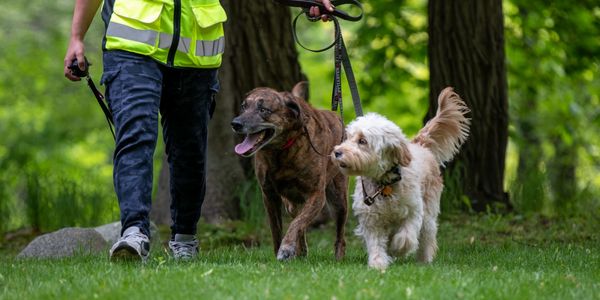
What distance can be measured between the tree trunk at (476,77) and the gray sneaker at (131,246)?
6012 mm

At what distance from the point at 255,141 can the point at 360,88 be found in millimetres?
8467

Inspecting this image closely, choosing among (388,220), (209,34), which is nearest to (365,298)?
(388,220)

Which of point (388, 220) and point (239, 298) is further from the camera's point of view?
point (388, 220)

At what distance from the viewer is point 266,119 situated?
22.8ft

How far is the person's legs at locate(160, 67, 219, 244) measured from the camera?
6.41 metres

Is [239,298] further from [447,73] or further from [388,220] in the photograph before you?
[447,73]

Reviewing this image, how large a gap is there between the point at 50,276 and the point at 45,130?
1855cm

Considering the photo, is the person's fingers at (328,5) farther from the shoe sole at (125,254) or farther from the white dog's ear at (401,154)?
the shoe sole at (125,254)

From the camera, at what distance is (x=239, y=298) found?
15.2ft

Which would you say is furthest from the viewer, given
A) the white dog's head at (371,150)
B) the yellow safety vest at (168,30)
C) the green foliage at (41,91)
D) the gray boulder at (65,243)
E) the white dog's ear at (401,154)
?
the green foliage at (41,91)

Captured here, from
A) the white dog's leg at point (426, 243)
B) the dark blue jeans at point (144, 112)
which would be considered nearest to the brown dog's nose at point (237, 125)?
the dark blue jeans at point (144, 112)

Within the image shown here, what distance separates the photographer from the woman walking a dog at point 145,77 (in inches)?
233

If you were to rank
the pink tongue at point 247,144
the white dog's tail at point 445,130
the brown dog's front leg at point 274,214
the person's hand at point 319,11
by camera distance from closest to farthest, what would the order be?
1. the pink tongue at point 247,144
2. the person's hand at point 319,11
3. the brown dog's front leg at point 274,214
4. the white dog's tail at point 445,130

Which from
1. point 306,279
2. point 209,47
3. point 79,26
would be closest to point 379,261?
point 306,279
